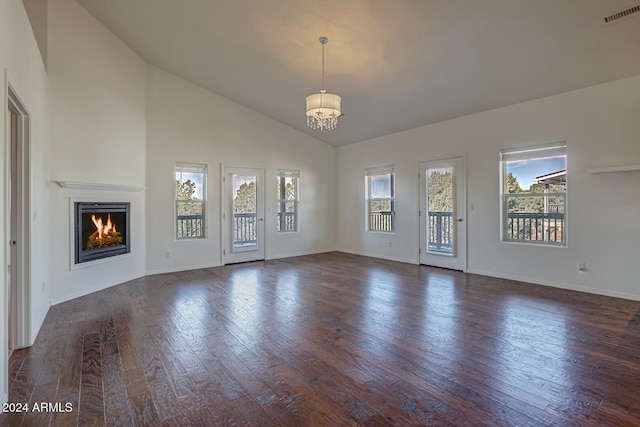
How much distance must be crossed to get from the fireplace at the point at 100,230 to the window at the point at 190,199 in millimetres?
998

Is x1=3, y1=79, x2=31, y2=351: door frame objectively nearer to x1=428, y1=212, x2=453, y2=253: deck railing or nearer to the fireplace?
the fireplace

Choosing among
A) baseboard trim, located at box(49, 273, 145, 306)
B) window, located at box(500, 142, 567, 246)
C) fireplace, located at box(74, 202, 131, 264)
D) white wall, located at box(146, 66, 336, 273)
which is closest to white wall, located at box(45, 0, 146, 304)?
baseboard trim, located at box(49, 273, 145, 306)

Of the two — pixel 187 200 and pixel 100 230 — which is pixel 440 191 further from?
pixel 100 230

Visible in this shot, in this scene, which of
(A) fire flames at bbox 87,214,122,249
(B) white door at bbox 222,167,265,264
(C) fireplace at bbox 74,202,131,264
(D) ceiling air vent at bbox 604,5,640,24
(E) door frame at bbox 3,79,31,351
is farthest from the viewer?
(B) white door at bbox 222,167,265,264

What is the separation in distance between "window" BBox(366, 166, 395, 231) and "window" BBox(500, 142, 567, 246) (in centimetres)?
233

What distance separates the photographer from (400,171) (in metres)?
6.84

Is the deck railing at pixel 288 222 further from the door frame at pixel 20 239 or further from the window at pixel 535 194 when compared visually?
the door frame at pixel 20 239

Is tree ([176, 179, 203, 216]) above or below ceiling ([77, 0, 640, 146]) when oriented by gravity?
below

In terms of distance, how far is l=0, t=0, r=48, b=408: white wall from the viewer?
2023 mm

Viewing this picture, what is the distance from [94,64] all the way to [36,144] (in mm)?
1979

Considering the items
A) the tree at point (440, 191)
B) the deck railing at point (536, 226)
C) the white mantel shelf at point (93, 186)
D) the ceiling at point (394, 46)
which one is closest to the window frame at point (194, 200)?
the white mantel shelf at point (93, 186)

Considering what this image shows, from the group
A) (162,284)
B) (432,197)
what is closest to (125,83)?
(162,284)

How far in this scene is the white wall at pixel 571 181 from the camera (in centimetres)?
405

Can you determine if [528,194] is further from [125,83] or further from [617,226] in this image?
[125,83]
